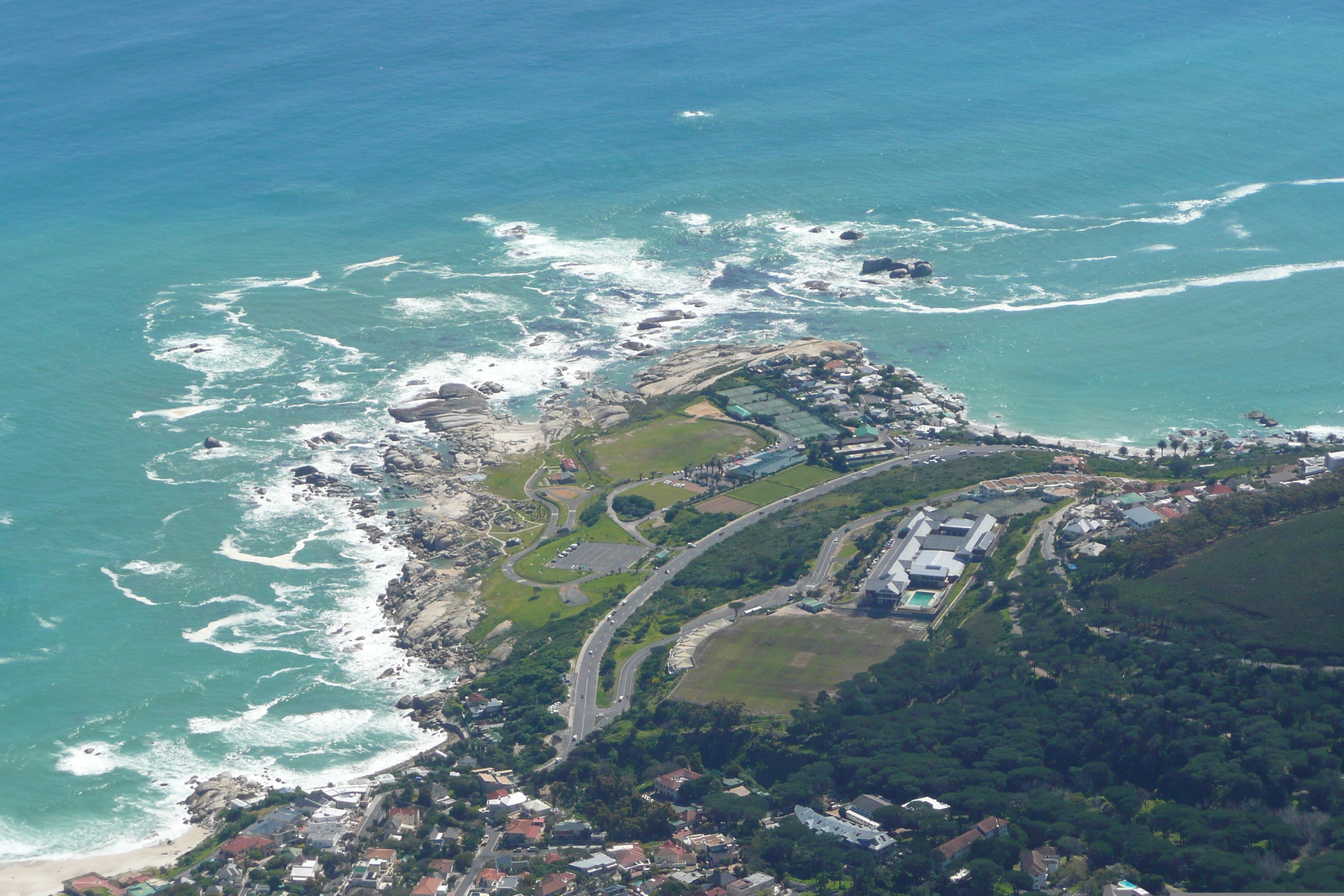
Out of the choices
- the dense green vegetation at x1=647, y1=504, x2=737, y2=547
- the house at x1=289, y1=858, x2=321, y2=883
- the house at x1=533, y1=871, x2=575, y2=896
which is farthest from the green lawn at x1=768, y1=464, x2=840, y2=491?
the house at x1=289, y1=858, x2=321, y2=883

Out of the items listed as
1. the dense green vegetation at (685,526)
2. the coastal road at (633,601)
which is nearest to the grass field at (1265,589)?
the coastal road at (633,601)

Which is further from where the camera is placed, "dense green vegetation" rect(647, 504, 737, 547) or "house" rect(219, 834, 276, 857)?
"dense green vegetation" rect(647, 504, 737, 547)

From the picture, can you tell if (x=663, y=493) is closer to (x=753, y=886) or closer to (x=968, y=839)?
(x=753, y=886)

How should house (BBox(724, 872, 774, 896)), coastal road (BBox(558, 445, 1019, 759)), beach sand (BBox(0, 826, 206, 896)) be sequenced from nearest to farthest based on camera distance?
house (BBox(724, 872, 774, 896)) → beach sand (BBox(0, 826, 206, 896)) → coastal road (BBox(558, 445, 1019, 759))

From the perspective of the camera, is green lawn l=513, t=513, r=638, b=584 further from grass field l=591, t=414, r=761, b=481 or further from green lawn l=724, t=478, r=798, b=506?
green lawn l=724, t=478, r=798, b=506

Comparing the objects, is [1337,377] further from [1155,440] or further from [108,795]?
[108,795]

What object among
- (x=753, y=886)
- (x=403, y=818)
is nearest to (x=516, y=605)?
(x=403, y=818)

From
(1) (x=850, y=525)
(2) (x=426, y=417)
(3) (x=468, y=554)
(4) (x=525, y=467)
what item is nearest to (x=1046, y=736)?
(1) (x=850, y=525)
